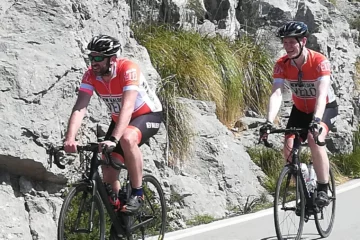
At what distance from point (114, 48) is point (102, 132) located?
2390 mm

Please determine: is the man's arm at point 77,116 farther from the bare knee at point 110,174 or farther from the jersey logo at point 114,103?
the bare knee at point 110,174

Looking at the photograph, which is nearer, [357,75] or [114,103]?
[114,103]

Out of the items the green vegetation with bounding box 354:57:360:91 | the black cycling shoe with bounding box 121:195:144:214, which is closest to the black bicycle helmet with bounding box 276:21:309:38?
the black cycling shoe with bounding box 121:195:144:214

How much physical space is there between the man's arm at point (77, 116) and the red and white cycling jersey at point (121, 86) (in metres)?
0.07

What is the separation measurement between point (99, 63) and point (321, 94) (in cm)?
231

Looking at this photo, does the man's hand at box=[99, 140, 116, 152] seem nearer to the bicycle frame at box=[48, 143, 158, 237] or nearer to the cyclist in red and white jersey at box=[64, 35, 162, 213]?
the bicycle frame at box=[48, 143, 158, 237]

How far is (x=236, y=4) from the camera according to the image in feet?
50.6

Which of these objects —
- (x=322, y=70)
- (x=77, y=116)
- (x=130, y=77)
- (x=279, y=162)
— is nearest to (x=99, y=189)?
(x=77, y=116)

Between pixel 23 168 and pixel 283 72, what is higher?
pixel 283 72

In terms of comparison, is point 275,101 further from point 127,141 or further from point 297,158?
point 127,141

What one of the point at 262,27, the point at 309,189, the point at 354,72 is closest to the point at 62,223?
the point at 309,189

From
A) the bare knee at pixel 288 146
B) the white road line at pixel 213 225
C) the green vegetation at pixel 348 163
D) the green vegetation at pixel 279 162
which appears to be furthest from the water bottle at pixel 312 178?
the green vegetation at pixel 348 163

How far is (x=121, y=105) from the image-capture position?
622 cm

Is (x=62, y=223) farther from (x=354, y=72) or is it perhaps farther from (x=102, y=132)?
(x=354, y=72)
